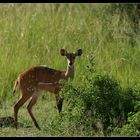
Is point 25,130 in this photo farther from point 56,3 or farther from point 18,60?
point 56,3

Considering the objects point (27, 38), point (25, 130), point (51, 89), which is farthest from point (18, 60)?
point (25, 130)

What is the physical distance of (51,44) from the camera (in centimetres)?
1316

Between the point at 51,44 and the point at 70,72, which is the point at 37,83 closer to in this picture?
the point at 70,72

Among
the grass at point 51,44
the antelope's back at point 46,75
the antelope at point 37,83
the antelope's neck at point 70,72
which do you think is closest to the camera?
the antelope at point 37,83

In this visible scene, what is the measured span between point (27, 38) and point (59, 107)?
352 centimetres

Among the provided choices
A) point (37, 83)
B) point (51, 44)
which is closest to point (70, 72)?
point (37, 83)

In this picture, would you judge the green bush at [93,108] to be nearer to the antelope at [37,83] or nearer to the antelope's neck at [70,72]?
the antelope at [37,83]

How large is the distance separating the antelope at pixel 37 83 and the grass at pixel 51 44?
0.28 metres

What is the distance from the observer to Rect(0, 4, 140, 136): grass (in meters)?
11.4

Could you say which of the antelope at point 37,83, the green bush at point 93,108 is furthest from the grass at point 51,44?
the green bush at point 93,108

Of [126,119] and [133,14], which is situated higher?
[133,14]

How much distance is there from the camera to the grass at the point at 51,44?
37.5ft

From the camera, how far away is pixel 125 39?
13.6 meters

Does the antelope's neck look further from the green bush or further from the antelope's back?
the green bush
